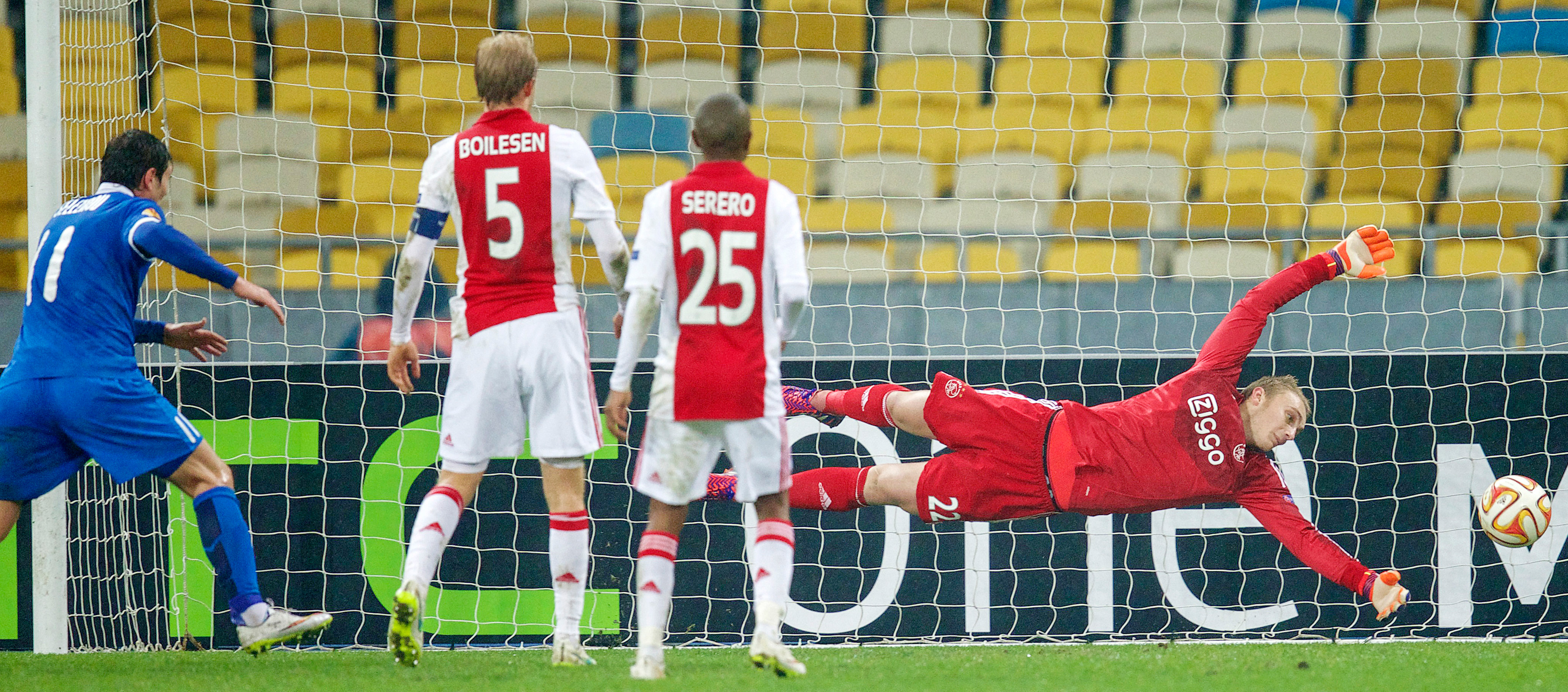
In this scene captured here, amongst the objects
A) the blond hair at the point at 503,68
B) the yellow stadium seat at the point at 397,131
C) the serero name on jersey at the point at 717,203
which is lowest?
the serero name on jersey at the point at 717,203

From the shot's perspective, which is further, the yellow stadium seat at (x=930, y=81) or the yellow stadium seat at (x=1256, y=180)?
the yellow stadium seat at (x=930, y=81)

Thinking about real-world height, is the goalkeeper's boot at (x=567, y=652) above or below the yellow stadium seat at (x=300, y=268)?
below

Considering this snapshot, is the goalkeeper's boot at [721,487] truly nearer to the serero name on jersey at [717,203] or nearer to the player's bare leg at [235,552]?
the player's bare leg at [235,552]

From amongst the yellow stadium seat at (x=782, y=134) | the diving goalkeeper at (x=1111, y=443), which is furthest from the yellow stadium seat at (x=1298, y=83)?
the diving goalkeeper at (x=1111, y=443)

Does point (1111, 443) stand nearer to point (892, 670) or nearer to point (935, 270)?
point (892, 670)

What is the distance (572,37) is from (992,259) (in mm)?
3197

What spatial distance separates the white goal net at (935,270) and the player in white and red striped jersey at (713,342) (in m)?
1.94

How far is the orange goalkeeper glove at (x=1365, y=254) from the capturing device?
4.31 m

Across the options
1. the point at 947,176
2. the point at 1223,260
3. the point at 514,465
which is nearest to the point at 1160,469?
the point at 514,465

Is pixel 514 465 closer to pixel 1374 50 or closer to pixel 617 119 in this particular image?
pixel 617 119

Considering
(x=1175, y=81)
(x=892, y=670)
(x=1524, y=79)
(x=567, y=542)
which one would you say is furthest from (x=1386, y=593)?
(x=1524, y=79)

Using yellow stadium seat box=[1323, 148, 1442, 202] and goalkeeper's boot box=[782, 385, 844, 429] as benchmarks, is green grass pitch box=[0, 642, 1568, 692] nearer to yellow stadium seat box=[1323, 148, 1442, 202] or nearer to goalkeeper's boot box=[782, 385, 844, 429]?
goalkeeper's boot box=[782, 385, 844, 429]

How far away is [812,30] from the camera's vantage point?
8.33 meters

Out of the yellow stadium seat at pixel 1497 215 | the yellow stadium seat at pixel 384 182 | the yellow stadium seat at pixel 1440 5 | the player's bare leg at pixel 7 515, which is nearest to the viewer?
the player's bare leg at pixel 7 515
